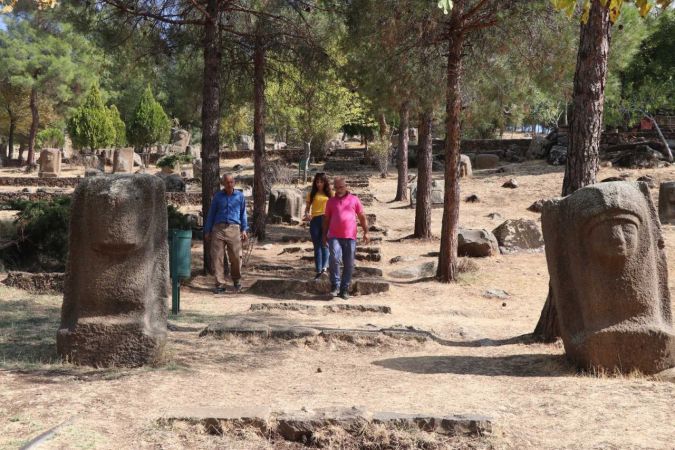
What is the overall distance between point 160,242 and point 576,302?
3207mm

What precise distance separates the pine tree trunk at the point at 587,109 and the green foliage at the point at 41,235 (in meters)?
7.43

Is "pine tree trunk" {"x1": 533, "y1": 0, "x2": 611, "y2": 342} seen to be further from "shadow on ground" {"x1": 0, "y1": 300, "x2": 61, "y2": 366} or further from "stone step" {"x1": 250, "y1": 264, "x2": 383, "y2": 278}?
"stone step" {"x1": 250, "y1": 264, "x2": 383, "y2": 278}

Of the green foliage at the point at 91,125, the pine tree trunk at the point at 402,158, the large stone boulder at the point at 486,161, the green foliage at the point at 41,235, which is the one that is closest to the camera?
the green foliage at the point at 41,235

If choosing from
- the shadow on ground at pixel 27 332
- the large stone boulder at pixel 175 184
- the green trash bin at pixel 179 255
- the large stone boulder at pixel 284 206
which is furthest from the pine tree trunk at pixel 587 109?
the large stone boulder at pixel 175 184

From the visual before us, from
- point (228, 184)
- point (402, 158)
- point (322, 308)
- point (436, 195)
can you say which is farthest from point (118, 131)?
point (322, 308)

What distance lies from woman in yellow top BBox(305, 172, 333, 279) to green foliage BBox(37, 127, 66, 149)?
3852cm

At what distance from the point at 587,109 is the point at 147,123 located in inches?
1376

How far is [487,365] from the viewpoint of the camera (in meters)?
6.04

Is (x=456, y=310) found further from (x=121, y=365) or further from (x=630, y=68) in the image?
(x=630, y=68)

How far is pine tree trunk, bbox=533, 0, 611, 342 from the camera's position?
22.2 feet

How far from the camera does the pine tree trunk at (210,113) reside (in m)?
11.1

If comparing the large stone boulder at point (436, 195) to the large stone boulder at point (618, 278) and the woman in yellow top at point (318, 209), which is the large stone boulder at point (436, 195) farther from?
the large stone boulder at point (618, 278)

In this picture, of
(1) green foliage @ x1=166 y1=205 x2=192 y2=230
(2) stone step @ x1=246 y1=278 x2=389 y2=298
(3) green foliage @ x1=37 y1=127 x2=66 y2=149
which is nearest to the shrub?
(1) green foliage @ x1=166 y1=205 x2=192 y2=230

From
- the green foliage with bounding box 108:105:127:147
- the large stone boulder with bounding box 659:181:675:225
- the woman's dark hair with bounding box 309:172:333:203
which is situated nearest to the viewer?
the woman's dark hair with bounding box 309:172:333:203
